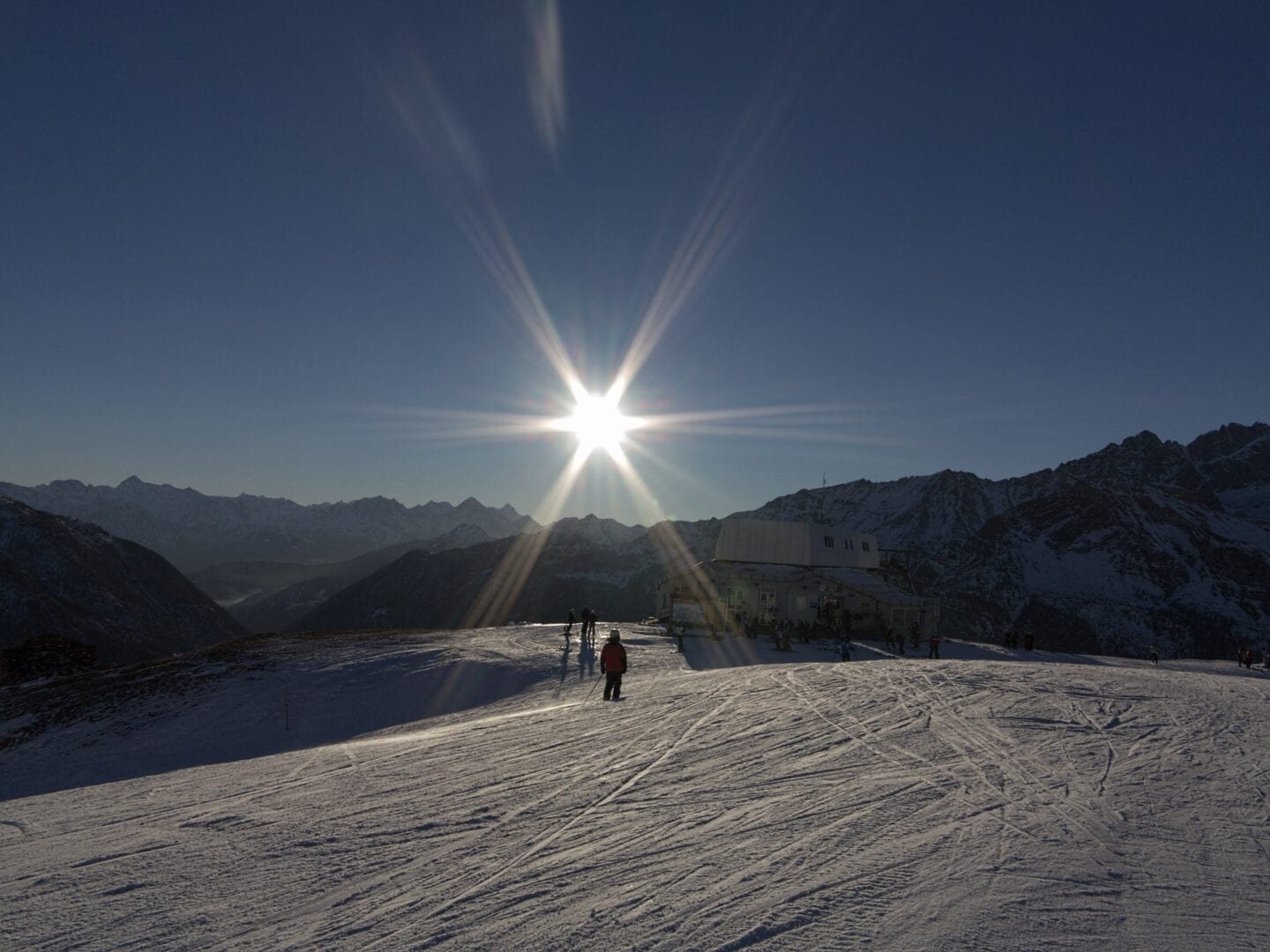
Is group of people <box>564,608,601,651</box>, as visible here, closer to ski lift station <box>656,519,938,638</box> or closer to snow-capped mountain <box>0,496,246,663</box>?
ski lift station <box>656,519,938,638</box>

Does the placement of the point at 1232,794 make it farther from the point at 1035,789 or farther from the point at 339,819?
the point at 339,819

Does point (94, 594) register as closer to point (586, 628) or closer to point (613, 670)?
point (586, 628)

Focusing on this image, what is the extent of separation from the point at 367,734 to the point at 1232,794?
Answer: 59.7 ft

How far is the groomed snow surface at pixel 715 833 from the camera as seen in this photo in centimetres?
516

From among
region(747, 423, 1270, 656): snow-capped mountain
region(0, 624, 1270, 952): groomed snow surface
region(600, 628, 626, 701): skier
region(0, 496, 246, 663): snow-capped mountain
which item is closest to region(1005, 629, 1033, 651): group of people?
region(0, 624, 1270, 952): groomed snow surface

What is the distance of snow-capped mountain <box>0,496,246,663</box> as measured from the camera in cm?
10594

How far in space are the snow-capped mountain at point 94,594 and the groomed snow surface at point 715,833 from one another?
4348 inches

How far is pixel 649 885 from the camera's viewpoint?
569cm

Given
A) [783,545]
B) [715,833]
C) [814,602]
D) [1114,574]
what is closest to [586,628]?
[814,602]

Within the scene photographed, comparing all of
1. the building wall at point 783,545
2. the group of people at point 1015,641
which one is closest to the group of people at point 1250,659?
the group of people at point 1015,641

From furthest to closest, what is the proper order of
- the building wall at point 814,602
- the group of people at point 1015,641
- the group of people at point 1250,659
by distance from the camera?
the building wall at point 814,602, the group of people at point 1015,641, the group of people at point 1250,659

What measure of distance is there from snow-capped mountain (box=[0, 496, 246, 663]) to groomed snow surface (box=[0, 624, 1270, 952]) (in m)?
110

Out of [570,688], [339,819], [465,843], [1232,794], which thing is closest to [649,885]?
[465,843]

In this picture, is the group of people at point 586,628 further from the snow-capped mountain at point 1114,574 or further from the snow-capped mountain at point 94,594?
the snow-capped mountain at point 1114,574
